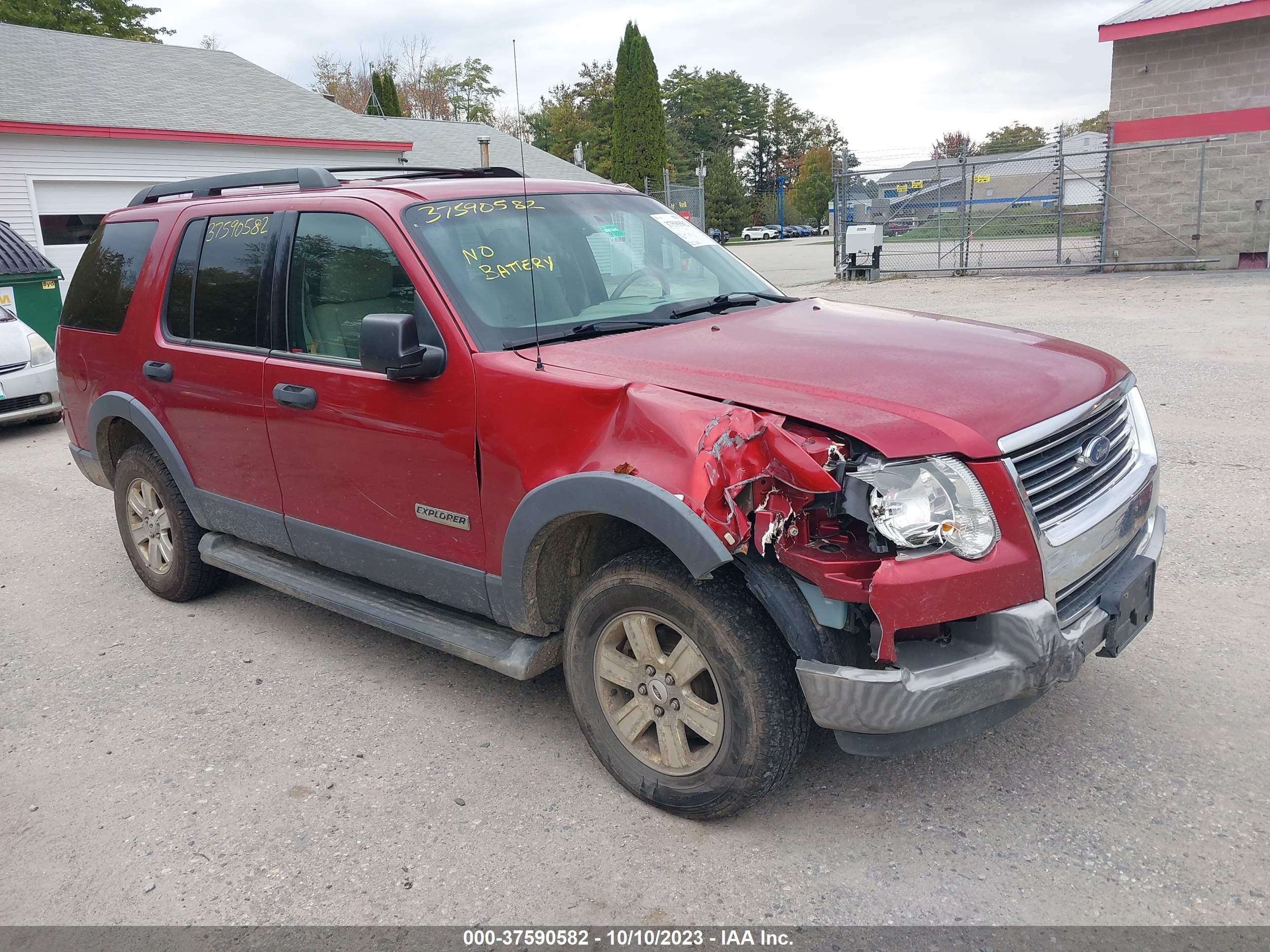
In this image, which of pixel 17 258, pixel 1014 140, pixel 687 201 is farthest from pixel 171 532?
pixel 1014 140

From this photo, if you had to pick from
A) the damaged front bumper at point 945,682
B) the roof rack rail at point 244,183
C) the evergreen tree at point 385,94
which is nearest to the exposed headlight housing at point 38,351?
the roof rack rail at point 244,183

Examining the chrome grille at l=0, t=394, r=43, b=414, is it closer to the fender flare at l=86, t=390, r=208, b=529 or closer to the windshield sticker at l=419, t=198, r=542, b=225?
the fender flare at l=86, t=390, r=208, b=529

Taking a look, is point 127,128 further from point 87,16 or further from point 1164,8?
point 87,16

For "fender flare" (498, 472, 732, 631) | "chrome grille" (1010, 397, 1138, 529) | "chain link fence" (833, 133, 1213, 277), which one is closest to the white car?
"fender flare" (498, 472, 732, 631)

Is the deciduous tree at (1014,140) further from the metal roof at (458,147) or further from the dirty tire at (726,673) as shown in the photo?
the dirty tire at (726,673)

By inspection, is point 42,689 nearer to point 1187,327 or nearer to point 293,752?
point 293,752

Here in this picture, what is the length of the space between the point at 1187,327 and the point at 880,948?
11.9 meters

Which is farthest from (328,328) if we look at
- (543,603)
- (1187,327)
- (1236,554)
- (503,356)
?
(1187,327)

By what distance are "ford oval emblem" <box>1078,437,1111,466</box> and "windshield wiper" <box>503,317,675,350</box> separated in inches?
59.6

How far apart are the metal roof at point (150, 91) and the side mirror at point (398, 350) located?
17.5 meters

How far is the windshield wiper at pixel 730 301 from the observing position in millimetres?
3920

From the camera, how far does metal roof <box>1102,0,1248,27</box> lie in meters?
17.9

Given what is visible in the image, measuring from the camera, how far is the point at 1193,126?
757 inches

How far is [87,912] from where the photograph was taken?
9.45ft
